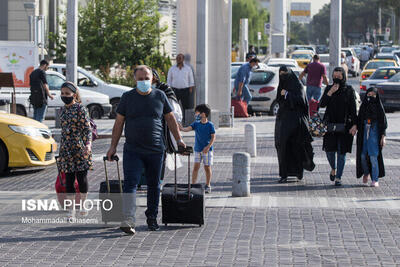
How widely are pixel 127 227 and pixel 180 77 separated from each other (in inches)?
451

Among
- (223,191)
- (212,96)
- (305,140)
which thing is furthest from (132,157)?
(212,96)

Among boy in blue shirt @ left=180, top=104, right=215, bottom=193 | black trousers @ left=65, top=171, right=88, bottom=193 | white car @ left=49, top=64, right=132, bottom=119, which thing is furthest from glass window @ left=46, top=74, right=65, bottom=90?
black trousers @ left=65, top=171, right=88, bottom=193

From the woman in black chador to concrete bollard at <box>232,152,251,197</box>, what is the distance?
4.85 feet

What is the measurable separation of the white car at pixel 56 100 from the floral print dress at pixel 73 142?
13590mm

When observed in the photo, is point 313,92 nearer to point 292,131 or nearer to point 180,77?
point 180,77

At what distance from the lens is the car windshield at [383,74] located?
33.4 meters

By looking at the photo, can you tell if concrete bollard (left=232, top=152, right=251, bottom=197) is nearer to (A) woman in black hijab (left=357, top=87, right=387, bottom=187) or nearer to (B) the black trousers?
(A) woman in black hijab (left=357, top=87, right=387, bottom=187)

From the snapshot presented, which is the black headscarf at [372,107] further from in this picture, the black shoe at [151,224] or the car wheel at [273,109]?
the car wheel at [273,109]

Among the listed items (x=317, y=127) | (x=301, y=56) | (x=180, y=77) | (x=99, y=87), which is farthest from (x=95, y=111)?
(x=301, y=56)

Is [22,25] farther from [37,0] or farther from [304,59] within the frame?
[304,59]

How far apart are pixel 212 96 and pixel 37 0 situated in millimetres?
20698

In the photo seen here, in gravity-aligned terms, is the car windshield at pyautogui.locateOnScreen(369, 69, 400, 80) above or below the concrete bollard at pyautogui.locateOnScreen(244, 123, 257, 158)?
above

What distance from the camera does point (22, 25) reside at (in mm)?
39969

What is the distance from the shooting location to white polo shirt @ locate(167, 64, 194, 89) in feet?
67.3
